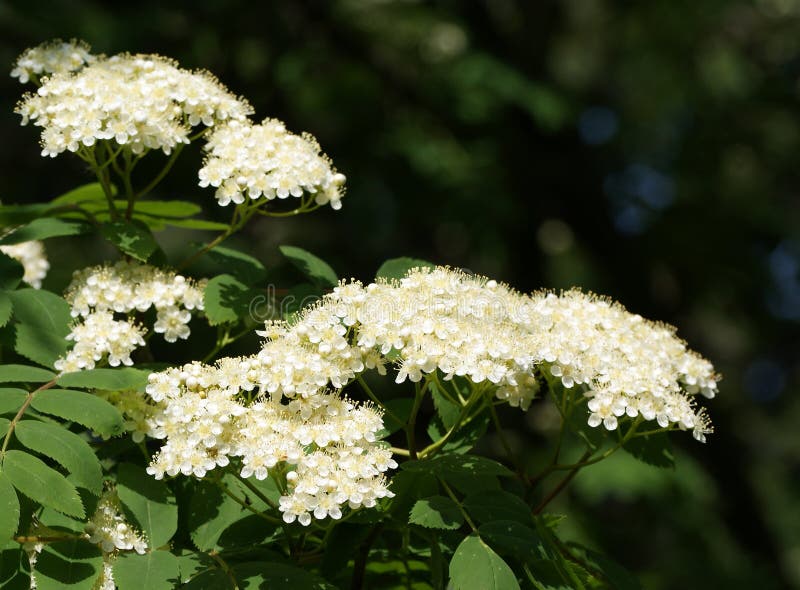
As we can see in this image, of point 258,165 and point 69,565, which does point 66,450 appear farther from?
point 258,165

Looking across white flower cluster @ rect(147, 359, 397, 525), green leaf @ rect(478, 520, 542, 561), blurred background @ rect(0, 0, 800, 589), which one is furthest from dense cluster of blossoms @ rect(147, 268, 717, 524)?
blurred background @ rect(0, 0, 800, 589)

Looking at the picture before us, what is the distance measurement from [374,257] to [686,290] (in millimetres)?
2834

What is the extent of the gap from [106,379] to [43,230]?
58 cm

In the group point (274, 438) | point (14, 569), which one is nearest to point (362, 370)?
point (274, 438)

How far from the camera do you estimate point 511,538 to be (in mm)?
Result: 1748

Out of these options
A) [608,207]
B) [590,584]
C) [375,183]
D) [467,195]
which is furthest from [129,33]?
[590,584]

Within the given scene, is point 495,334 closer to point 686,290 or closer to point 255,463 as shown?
point 255,463

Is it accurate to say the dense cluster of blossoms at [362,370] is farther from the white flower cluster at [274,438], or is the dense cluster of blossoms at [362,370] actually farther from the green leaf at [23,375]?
the green leaf at [23,375]

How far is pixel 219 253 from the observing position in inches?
91.6

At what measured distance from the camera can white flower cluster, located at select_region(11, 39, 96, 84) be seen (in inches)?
95.7

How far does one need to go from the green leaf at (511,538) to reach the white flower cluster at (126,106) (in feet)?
3.76

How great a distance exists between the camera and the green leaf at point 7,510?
61.3 inches

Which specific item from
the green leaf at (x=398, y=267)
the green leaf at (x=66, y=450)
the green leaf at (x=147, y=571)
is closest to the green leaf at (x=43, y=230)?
the green leaf at (x=66, y=450)

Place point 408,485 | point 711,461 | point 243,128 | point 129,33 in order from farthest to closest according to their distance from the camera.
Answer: point 711,461, point 129,33, point 243,128, point 408,485
